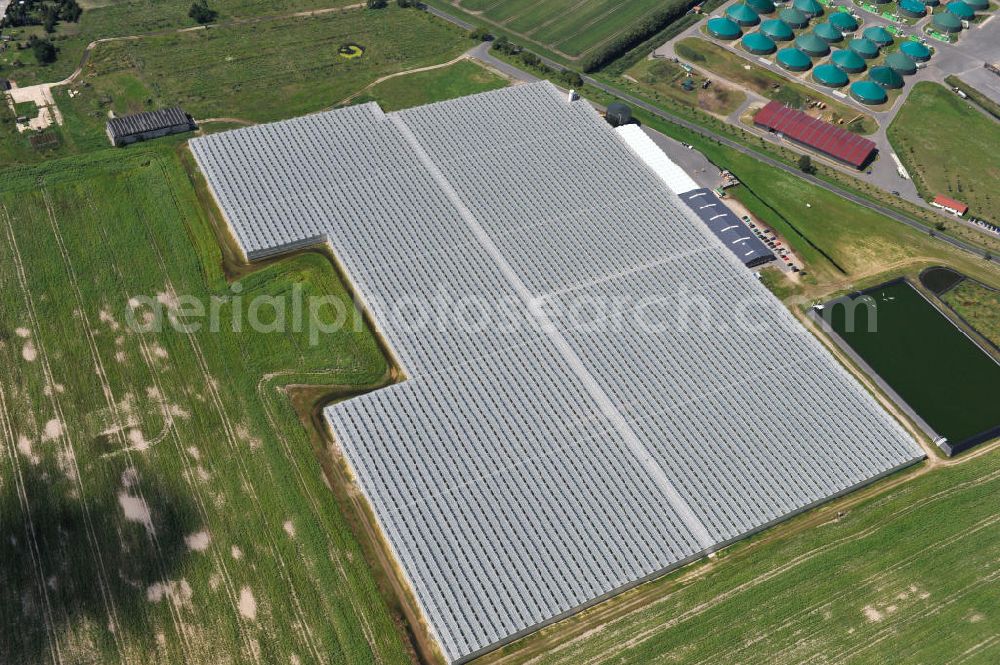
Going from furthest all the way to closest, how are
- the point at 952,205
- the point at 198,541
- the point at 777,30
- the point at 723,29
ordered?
the point at 723,29 → the point at 777,30 → the point at 952,205 → the point at 198,541

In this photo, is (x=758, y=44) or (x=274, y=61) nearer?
(x=274, y=61)

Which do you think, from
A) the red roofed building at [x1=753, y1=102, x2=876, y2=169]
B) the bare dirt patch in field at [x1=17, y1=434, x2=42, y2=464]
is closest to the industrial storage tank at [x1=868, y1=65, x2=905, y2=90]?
the red roofed building at [x1=753, y1=102, x2=876, y2=169]

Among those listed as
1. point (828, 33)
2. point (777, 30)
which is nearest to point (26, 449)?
point (777, 30)

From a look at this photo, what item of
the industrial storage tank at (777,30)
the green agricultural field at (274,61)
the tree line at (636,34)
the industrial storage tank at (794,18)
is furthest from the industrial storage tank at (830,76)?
the green agricultural field at (274,61)

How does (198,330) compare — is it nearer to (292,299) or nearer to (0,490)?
(292,299)

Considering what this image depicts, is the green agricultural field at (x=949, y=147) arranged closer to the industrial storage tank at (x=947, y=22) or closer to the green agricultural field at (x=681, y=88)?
the industrial storage tank at (x=947, y=22)

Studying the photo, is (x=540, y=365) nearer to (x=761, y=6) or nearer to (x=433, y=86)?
(x=433, y=86)
